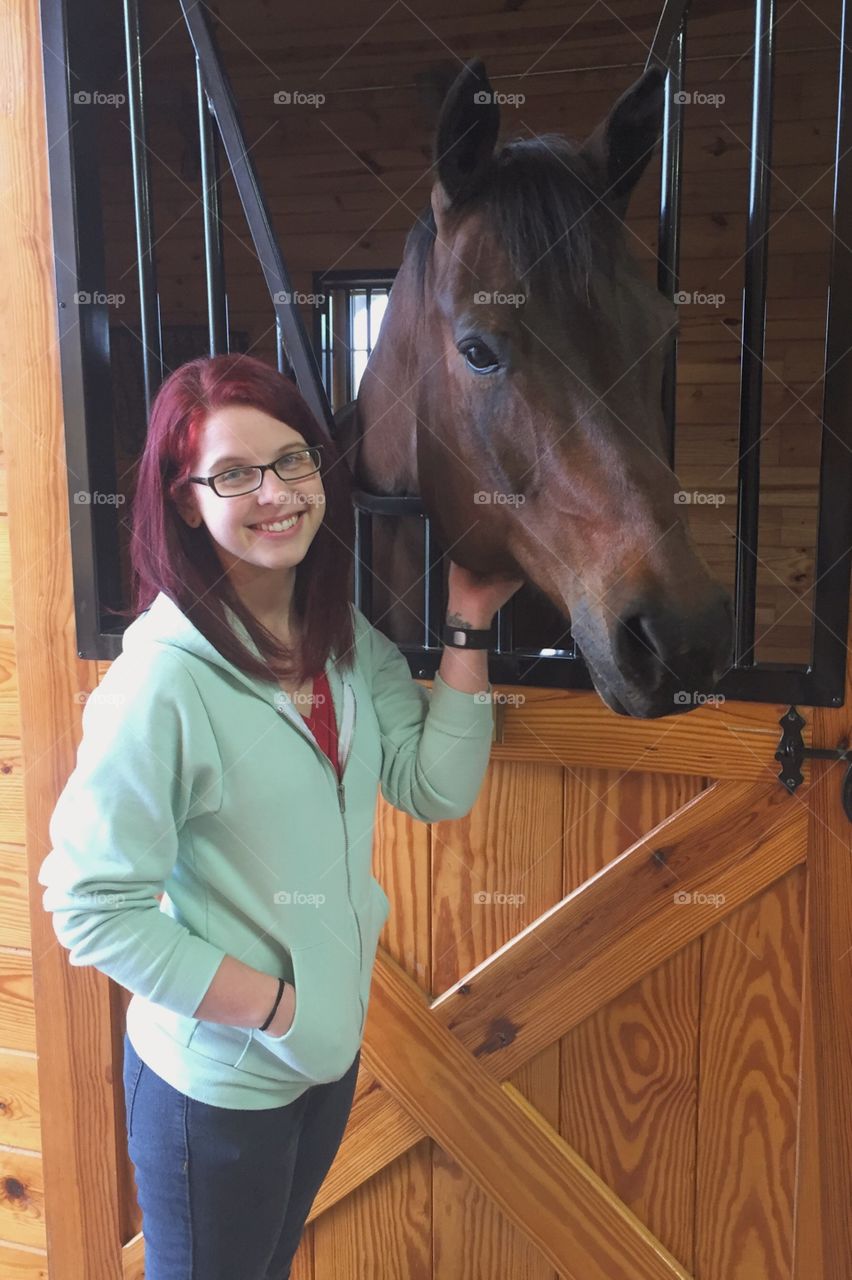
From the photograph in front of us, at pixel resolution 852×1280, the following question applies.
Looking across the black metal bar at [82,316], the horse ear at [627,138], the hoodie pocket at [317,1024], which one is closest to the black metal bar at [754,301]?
the horse ear at [627,138]

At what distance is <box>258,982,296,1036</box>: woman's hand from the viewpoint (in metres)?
0.82

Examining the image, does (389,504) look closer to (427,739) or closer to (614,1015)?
(427,739)

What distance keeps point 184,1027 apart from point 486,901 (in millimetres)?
461

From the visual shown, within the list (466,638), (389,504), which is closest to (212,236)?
(389,504)

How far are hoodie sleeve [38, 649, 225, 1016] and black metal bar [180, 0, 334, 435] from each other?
429mm

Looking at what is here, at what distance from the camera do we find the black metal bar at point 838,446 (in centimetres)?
94

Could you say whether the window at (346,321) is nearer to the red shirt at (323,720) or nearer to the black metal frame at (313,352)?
→ the black metal frame at (313,352)

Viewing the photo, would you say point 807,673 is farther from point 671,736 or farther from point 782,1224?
point 782,1224

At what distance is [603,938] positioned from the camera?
1.16m

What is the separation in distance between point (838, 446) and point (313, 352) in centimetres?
61

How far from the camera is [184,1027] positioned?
875mm

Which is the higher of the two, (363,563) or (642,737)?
(363,563)

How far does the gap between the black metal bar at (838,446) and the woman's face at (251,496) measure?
0.55 metres

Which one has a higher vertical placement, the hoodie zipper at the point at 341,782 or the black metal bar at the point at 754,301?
the black metal bar at the point at 754,301
